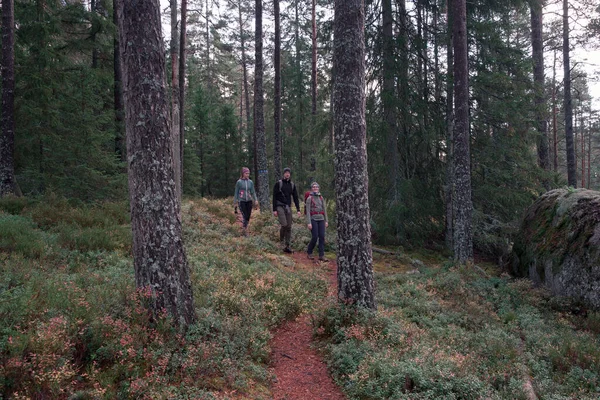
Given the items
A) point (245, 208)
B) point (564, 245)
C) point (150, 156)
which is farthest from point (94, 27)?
Result: point (564, 245)

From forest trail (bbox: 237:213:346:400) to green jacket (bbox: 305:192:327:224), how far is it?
4137 millimetres

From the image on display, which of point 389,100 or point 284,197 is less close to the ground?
point 389,100

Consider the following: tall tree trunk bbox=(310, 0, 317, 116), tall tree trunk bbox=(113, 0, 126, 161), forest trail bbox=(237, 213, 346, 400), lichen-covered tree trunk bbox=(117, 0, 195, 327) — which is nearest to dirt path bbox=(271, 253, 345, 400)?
forest trail bbox=(237, 213, 346, 400)

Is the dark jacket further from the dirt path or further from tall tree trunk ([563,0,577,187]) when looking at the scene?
tall tree trunk ([563,0,577,187])

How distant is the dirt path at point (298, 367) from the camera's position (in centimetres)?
489

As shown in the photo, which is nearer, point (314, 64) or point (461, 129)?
point (461, 129)

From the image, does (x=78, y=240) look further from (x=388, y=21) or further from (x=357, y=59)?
(x=388, y=21)

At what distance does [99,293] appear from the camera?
522 centimetres

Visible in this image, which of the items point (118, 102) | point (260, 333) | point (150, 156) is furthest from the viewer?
point (118, 102)

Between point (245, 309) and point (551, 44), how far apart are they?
2479cm

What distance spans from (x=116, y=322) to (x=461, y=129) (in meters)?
10.7

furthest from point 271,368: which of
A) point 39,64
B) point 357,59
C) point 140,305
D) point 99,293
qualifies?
point 39,64

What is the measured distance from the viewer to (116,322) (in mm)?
4461

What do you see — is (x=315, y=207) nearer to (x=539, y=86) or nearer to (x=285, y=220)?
(x=285, y=220)
